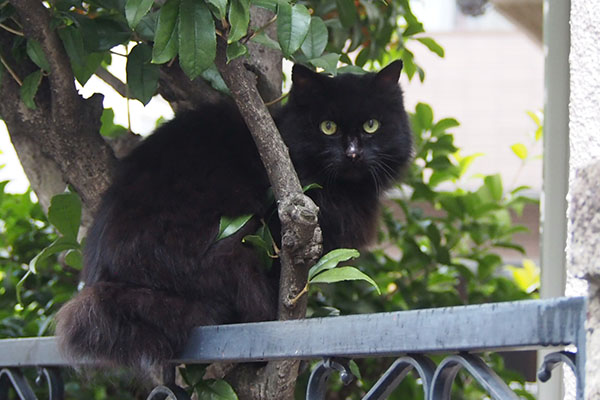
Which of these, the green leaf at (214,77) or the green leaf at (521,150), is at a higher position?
the green leaf at (214,77)

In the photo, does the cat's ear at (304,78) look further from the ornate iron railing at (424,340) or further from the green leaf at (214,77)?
the ornate iron railing at (424,340)

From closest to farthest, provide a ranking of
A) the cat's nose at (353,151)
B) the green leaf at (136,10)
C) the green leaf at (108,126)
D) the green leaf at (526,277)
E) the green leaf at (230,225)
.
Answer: the green leaf at (136,10), the green leaf at (230,225), the cat's nose at (353,151), the green leaf at (108,126), the green leaf at (526,277)

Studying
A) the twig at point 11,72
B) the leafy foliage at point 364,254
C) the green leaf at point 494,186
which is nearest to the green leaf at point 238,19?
the leafy foliage at point 364,254

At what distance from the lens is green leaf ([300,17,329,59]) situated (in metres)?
1.45

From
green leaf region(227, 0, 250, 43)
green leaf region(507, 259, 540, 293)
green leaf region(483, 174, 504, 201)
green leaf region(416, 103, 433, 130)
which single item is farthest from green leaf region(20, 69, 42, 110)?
green leaf region(507, 259, 540, 293)

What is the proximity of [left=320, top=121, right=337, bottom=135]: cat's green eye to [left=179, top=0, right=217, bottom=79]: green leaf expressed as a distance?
2.39ft

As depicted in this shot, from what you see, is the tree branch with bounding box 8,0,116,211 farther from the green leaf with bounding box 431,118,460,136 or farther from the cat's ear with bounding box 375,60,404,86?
the green leaf with bounding box 431,118,460,136

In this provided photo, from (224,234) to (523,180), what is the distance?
259 inches

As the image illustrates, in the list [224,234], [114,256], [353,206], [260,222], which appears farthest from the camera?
[353,206]

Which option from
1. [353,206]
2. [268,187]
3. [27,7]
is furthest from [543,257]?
[27,7]

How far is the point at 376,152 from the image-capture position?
1.82 meters

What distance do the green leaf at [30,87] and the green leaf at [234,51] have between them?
51cm

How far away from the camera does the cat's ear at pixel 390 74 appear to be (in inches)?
70.7

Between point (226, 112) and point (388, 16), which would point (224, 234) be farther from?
point (388, 16)
